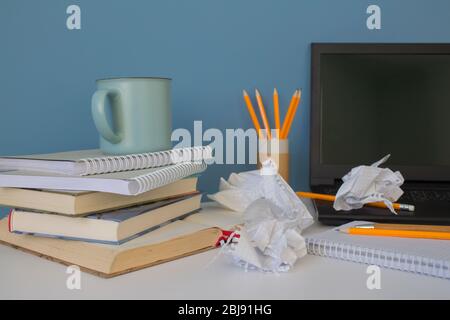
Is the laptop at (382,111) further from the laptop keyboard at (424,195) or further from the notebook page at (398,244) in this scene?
the notebook page at (398,244)

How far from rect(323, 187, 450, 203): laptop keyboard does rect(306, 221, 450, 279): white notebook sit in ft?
0.66

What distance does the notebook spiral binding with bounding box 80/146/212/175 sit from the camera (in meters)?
0.49

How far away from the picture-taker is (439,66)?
78 centimetres

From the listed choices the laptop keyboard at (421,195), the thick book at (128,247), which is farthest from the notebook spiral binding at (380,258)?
the laptop keyboard at (421,195)

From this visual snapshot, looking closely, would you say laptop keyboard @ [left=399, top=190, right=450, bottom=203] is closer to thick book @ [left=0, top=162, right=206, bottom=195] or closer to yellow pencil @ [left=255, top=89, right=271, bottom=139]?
yellow pencil @ [left=255, top=89, right=271, bottom=139]

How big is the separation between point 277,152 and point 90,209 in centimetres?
39

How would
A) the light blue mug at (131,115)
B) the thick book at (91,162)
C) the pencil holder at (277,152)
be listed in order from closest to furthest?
the thick book at (91,162)
the light blue mug at (131,115)
the pencil holder at (277,152)

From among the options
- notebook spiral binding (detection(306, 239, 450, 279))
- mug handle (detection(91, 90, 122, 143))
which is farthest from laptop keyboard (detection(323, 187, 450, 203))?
mug handle (detection(91, 90, 122, 143))

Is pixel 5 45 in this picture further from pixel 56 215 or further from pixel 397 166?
pixel 397 166

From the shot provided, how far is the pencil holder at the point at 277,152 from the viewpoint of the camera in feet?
2.54

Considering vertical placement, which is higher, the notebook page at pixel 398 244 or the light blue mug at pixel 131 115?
the light blue mug at pixel 131 115

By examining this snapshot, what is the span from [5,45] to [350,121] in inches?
25.5

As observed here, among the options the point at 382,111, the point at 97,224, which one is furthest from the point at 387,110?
the point at 97,224
